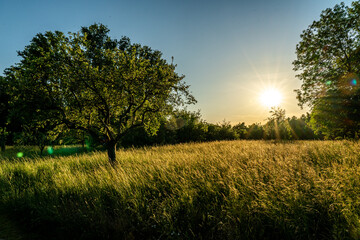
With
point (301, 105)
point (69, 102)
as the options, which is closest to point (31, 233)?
point (69, 102)

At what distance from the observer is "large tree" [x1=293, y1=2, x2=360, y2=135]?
1133 centimetres

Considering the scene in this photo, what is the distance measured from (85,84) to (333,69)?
65.0 ft

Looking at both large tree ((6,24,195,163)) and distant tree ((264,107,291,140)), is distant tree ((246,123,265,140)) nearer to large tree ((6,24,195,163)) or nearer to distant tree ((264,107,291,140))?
distant tree ((264,107,291,140))

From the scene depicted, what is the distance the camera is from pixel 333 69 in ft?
46.3

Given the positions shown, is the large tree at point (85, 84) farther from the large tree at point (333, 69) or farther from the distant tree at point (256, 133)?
the distant tree at point (256, 133)

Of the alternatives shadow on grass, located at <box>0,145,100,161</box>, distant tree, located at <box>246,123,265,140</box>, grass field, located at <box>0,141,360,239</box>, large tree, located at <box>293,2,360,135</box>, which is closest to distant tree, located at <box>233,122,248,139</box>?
distant tree, located at <box>246,123,265,140</box>

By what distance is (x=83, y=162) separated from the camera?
9617mm

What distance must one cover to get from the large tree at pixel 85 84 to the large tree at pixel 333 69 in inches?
449

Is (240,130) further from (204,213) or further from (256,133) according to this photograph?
(204,213)

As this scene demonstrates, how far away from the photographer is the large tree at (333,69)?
1133 centimetres

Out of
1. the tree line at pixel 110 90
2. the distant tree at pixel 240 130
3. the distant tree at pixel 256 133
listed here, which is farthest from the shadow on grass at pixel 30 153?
the distant tree at pixel 256 133

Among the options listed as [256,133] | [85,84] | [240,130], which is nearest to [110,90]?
[85,84]

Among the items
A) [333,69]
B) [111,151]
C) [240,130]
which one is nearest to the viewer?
[111,151]

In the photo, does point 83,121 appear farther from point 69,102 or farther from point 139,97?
point 139,97
